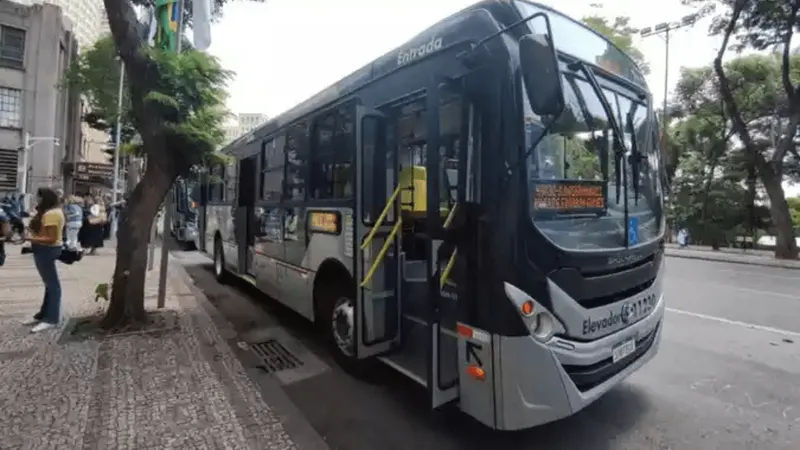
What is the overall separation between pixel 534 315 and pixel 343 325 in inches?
96.8

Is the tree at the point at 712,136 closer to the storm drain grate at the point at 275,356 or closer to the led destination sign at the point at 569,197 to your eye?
the led destination sign at the point at 569,197

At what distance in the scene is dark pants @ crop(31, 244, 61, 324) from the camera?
5.76 meters

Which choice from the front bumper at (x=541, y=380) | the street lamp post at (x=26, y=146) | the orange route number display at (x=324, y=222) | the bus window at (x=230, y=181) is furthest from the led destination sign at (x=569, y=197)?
the street lamp post at (x=26, y=146)

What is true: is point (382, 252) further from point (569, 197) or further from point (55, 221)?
point (55, 221)

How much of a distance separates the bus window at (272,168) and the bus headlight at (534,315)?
14.9 feet

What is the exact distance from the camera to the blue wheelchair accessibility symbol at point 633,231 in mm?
3574

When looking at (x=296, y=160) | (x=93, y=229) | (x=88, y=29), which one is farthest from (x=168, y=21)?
(x=88, y=29)

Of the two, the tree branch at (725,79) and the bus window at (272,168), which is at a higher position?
the tree branch at (725,79)

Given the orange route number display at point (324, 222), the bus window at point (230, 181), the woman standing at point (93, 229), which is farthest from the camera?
the woman standing at point (93, 229)

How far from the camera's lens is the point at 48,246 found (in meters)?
5.75

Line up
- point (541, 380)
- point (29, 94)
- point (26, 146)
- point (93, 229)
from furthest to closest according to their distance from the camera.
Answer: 1. point (29, 94)
2. point (26, 146)
3. point (93, 229)
4. point (541, 380)

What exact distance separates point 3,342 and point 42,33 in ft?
101

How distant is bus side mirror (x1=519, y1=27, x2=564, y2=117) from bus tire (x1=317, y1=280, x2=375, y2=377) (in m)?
2.62

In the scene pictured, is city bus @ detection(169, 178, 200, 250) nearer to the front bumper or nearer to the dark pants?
the dark pants
